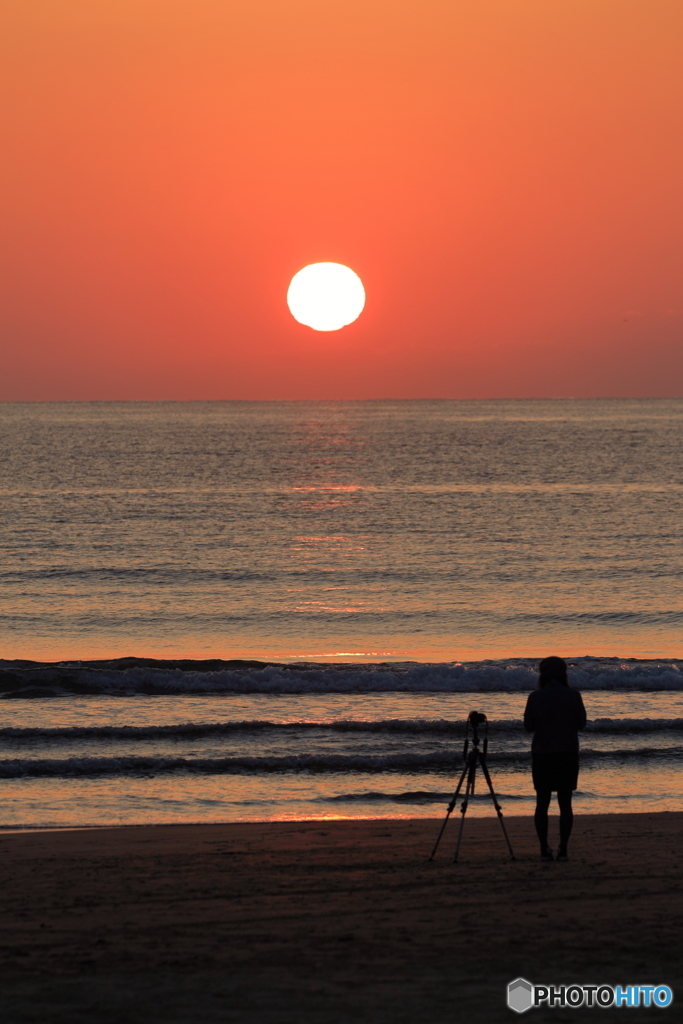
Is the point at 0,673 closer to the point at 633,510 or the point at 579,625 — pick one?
the point at 579,625

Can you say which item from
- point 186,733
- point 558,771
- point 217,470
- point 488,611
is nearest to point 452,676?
Result: point 186,733

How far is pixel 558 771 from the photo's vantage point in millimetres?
8438

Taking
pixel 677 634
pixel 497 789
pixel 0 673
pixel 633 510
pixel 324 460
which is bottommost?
pixel 497 789

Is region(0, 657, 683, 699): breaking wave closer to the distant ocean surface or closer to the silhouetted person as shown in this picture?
the distant ocean surface

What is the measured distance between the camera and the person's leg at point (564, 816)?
8.55 m

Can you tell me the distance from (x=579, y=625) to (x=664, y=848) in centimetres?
1515

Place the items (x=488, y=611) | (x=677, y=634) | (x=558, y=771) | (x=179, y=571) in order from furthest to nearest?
(x=179, y=571)
(x=488, y=611)
(x=677, y=634)
(x=558, y=771)

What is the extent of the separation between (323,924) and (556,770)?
104 inches

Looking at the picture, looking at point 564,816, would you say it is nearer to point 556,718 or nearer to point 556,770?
point 556,770

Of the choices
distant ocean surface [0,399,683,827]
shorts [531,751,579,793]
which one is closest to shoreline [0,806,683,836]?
distant ocean surface [0,399,683,827]

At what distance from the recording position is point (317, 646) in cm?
2220

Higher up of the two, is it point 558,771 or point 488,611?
point 488,611

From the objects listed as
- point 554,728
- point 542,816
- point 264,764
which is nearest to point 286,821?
point 264,764

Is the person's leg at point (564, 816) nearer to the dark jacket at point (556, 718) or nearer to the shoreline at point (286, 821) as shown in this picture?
the dark jacket at point (556, 718)
